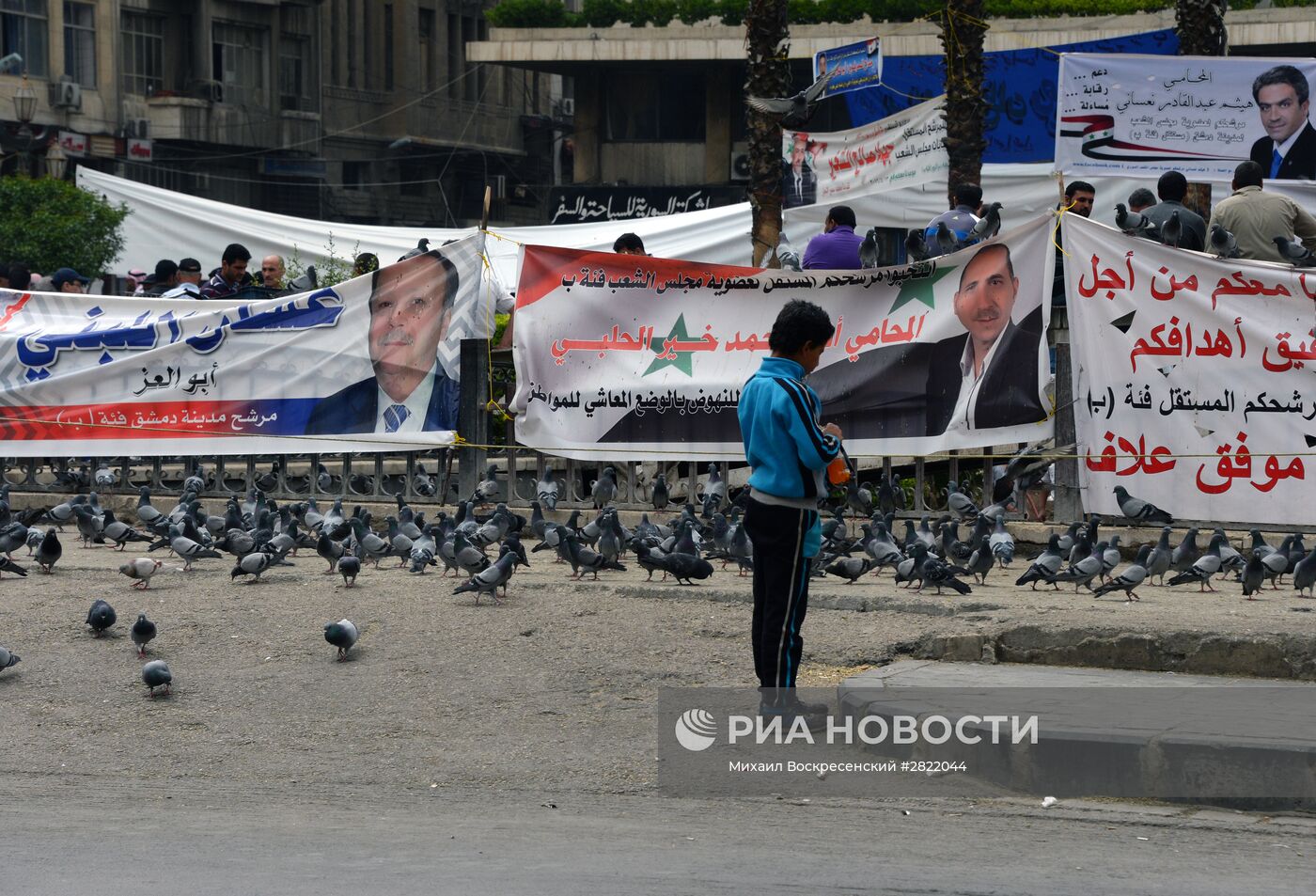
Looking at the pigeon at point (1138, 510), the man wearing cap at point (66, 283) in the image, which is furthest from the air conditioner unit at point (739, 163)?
the pigeon at point (1138, 510)

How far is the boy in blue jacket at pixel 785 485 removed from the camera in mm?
6211

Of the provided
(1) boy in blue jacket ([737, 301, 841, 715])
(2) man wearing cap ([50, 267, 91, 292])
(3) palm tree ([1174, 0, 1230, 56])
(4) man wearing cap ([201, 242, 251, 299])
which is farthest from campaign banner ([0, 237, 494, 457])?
(3) palm tree ([1174, 0, 1230, 56])

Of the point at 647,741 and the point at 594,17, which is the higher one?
the point at 594,17

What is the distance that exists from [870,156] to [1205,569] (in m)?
9.30

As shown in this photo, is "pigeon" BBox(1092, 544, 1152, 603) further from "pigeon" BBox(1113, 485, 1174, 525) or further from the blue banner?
the blue banner

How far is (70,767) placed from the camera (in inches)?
253

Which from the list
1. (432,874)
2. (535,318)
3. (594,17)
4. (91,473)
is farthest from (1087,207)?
(594,17)

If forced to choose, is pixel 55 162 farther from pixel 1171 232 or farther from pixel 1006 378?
pixel 1171 232

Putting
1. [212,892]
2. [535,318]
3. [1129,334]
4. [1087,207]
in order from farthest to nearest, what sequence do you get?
1. [1087,207]
2. [535,318]
3. [1129,334]
4. [212,892]

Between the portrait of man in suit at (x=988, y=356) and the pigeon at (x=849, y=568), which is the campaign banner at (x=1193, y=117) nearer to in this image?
the portrait of man in suit at (x=988, y=356)

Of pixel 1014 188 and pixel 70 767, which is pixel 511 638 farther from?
pixel 1014 188

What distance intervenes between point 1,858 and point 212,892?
0.82 meters

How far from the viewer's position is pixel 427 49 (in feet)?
172

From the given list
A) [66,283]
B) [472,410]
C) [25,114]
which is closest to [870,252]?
[472,410]
